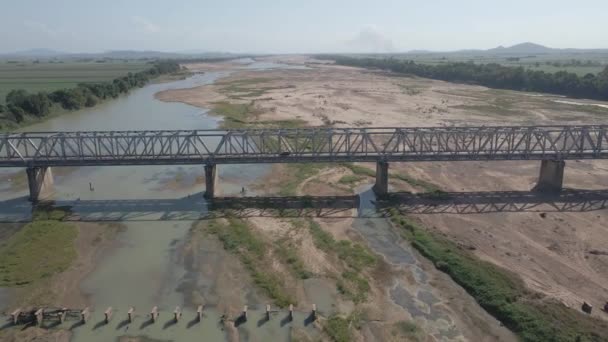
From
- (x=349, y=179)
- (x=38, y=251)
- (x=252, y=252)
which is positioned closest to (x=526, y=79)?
(x=349, y=179)

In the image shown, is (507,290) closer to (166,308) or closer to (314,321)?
(314,321)

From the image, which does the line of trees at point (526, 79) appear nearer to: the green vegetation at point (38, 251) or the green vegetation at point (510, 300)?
the green vegetation at point (510, 300)

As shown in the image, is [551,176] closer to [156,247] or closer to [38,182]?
[156,247]

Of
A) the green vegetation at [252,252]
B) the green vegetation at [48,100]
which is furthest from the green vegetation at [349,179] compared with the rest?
the green vegetation at [48,100]

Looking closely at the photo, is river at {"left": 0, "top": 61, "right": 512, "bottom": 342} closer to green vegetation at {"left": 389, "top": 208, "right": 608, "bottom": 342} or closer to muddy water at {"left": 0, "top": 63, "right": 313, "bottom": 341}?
muddy water at {"left": 0, "top": 63, "right": 313, "bottom": 341}

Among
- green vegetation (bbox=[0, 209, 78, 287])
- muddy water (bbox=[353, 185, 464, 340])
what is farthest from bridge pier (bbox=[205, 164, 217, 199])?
muddy water (bbox=[353, 185, 464, 340])

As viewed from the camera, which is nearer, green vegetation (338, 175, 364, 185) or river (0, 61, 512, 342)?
river (0, 61, 512, 342)
